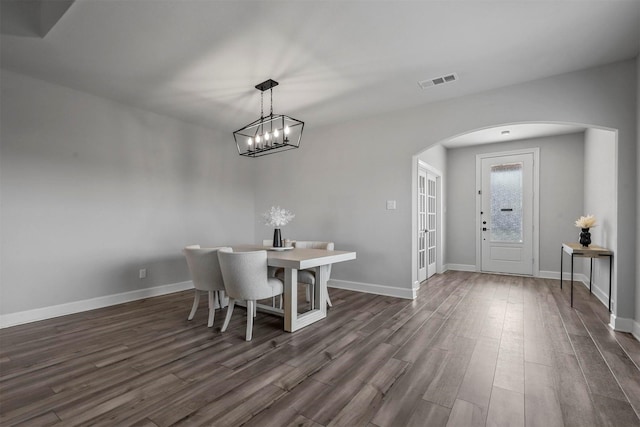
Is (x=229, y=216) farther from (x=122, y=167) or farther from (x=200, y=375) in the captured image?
(x=200, y=375)

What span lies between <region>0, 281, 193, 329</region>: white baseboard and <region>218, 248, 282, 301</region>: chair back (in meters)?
2.12

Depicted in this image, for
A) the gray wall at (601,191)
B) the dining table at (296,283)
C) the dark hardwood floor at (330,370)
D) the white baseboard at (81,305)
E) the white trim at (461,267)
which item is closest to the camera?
the dark hardwood floor at (330,370)

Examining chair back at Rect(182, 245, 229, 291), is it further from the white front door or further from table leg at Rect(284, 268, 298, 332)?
the white front door

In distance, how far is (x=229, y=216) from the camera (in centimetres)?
557

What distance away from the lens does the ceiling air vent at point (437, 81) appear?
3.31m

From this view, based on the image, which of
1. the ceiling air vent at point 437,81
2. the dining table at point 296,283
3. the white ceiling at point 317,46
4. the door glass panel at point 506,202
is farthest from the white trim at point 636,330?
the door glass panel at point 506,202

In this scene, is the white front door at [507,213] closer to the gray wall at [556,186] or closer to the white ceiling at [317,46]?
the gray wall at [556,186]

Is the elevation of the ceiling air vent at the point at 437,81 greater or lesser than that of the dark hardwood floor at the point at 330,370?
greater

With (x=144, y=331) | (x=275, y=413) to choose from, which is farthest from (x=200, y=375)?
(x=144, y=331)

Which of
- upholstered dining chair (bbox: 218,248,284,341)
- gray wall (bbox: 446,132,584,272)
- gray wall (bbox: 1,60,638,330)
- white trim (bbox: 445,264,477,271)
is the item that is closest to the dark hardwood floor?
upholstered dining chair (bbox: 218,248,284,341)

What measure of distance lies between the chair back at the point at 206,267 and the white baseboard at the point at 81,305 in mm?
1641

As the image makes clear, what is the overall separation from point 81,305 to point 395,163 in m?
4.47

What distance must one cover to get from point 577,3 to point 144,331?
4.60 meters

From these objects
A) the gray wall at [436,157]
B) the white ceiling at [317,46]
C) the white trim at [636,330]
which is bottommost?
the white trim at [636,330]
